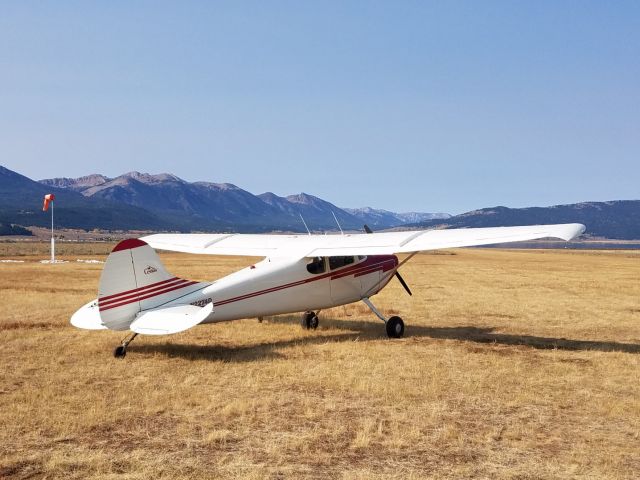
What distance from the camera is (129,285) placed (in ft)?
36.0

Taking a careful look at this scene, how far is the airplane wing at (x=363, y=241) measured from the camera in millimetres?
11836

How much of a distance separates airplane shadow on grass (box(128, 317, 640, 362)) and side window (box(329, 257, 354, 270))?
1652 millimetres

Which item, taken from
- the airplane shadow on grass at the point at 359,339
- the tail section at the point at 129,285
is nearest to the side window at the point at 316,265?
the airplane shadow on grass at the point at 359,339

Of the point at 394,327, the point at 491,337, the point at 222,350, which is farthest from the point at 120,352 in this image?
the point at 491,337

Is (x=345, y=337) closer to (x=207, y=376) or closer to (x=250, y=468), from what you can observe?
(x=207, y=376)

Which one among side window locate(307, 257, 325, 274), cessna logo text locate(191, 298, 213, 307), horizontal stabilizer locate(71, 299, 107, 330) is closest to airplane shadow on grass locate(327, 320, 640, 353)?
side window locate(307, 257, 325, 274)

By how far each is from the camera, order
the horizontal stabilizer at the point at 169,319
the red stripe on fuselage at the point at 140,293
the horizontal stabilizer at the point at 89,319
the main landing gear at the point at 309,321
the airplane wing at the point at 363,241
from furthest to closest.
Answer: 1. the main landing gear at the point at 309,321
2. the airplane wing at the point at 363,241
3. the horizontal stabilizer at the point at 89,319
4. the red stripe on fuselage at the point at 140,293
5. the horizontal stabilizer at the point at 169,319

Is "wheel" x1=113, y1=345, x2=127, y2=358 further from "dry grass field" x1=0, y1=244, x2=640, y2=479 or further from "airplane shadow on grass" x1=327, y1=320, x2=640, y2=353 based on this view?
"airplane shadow on grass" x1=327, y1=320, x2=640, y2=353

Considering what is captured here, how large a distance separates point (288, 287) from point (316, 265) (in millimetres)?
1034

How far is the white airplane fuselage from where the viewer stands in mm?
12047

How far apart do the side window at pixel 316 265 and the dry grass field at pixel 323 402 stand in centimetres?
158

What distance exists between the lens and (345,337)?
14.3 meters

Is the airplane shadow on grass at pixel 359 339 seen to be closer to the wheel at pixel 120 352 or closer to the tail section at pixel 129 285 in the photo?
the wheel at pixel 120 352

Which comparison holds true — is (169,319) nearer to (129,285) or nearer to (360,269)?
(129,285)
